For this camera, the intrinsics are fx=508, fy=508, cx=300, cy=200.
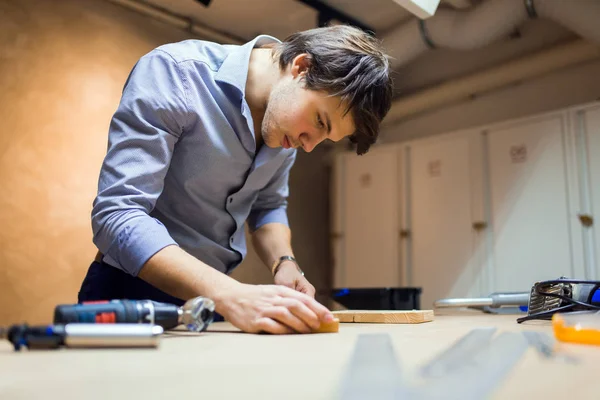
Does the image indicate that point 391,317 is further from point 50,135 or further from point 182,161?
point 50,135

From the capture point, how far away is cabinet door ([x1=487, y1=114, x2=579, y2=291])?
2.72 m

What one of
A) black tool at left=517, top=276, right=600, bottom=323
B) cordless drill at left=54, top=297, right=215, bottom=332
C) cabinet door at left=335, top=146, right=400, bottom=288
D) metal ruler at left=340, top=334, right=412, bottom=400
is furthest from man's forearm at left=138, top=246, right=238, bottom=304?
cabinet door at left=335, top=146, right=400, bottom=288

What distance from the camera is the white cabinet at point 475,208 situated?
269 centimetres

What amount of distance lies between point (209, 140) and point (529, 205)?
7.54ft

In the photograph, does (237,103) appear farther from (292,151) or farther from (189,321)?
(189,321)

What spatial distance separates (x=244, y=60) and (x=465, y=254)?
2.35 m

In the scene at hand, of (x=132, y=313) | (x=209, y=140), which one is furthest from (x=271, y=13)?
(x=132, y=313)

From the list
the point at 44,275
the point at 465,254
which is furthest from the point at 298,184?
the point at 44,275

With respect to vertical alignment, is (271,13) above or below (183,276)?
above

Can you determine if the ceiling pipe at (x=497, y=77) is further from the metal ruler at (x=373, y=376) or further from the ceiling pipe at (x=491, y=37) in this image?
the metal ruler at (x=373, y=376)

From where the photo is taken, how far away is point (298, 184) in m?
4.15

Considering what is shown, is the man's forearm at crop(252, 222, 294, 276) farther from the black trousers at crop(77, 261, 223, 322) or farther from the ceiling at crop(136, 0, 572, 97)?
the ceiling at crop(136, 0, 572, 97)

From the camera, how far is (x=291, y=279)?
1271 millimetres

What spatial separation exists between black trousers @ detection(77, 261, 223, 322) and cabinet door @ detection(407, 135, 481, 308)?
2.36 metres
